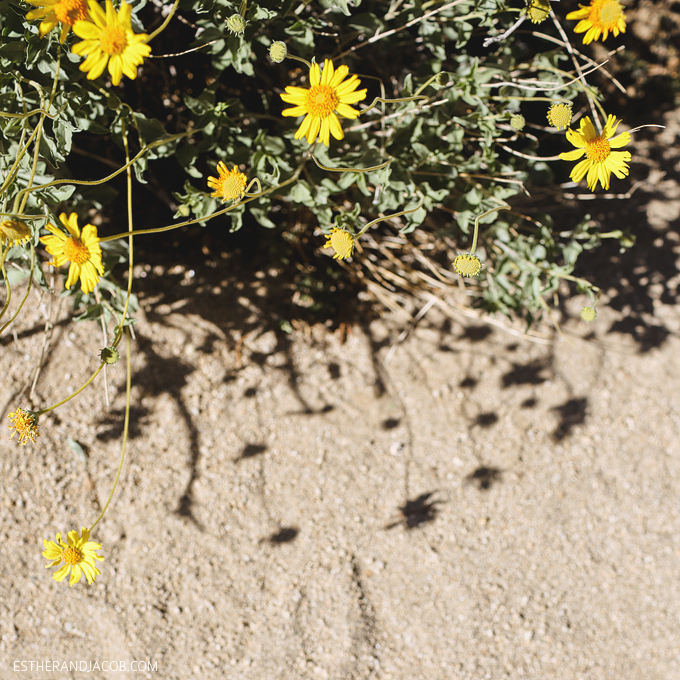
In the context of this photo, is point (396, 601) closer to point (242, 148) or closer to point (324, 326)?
point (324, 326)

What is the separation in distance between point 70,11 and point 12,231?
0.52m

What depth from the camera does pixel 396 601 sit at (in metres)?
2.31

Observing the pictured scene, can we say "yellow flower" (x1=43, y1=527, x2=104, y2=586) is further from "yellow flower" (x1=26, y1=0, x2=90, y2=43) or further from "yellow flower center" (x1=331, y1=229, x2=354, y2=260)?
"yellow flower" (x1=26, y1=0, x2=90, y2=43)

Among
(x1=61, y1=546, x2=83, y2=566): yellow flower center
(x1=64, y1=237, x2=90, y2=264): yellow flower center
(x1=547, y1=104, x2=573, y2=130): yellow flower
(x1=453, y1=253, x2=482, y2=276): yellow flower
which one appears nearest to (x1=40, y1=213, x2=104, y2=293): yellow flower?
(x1=64, y1=237, x2=90, y2=264): yellow flower center

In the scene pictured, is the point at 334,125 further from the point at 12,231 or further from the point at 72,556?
the point at 72,556

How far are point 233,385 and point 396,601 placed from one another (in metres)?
1.18

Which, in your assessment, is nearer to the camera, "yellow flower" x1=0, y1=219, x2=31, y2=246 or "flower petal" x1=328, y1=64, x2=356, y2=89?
"yellow flower" x1=0, y1=219, x2=31, y2=246

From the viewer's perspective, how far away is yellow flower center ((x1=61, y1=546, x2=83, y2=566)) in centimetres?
158

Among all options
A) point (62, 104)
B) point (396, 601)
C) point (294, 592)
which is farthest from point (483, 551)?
point (62, 104)

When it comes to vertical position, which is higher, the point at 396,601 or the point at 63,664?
the point at 396,601

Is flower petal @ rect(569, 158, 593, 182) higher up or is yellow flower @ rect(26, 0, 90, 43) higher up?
flower petal @ rect(569, 158, 593, 182)

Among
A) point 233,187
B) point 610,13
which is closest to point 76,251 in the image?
point 233,187

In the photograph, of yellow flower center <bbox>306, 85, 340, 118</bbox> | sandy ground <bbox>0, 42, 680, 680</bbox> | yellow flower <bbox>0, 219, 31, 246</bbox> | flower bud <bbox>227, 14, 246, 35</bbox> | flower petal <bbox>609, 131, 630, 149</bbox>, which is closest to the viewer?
yellow flower <bbox>0, 219, 31, 246</bbox>

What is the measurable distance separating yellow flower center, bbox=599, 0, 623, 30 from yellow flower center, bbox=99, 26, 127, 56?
49.6 inches
